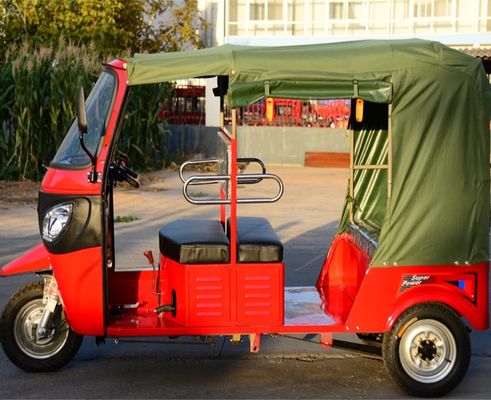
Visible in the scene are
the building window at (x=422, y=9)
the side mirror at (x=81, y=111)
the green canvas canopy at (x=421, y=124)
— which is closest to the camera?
the side mirror at (x=81, y=111)

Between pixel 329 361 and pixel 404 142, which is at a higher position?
pixel 404 142

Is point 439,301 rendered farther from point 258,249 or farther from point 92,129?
point 92,129

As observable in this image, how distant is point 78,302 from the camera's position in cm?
615

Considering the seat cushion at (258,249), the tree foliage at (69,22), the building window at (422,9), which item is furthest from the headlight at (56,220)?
the building window at (422,9)

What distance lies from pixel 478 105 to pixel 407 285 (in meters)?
1.29

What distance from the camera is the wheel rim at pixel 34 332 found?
652cm

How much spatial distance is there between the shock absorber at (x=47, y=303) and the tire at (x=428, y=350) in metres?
2.25

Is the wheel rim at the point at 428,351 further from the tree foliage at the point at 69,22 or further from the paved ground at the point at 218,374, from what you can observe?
the tree foliage at the point at 69,22

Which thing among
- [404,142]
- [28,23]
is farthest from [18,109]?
[404,142]

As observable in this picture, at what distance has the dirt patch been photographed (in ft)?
52.1

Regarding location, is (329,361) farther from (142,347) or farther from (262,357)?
(142,347)

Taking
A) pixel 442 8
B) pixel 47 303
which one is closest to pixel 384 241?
pixel 47 303

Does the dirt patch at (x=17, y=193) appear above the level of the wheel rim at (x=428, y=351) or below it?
below

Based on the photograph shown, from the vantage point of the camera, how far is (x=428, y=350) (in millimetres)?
6262
